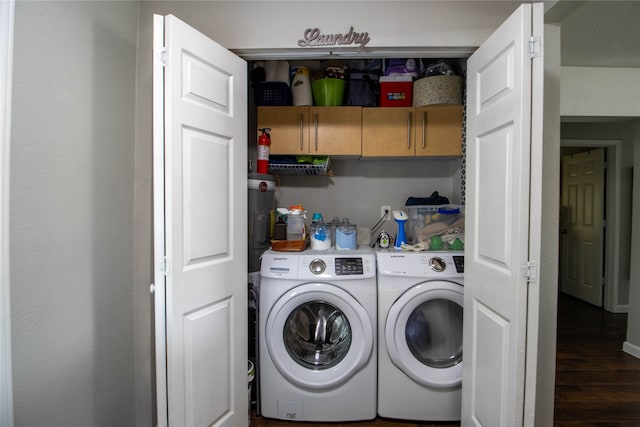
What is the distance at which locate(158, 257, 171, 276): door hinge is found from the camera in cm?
121

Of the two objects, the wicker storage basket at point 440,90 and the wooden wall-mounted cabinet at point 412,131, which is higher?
the wicker storage basket at point 440,90

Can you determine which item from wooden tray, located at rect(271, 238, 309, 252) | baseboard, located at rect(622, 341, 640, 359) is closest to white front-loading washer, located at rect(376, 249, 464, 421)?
wooden tray, located at rect(271, 238, 309, 252)

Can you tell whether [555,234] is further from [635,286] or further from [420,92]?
[635,286]

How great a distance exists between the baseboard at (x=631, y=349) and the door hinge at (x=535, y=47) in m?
3.04

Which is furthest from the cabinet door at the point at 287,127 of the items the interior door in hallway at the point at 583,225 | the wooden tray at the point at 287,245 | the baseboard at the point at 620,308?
the baseboard at the point at 620,308

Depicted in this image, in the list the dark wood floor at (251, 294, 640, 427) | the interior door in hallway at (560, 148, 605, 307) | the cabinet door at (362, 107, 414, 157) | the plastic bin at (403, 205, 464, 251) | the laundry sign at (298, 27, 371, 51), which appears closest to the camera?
the laundry sign at (298, 27, 371, 51)

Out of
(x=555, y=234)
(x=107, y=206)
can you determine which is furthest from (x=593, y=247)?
(x=107, y=206)

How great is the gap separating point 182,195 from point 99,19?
834 millimetres

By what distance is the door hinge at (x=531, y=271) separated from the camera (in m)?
1.10

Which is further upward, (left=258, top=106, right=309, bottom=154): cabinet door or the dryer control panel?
(left=258, top=106, right=309, bottom=154): cabinet door

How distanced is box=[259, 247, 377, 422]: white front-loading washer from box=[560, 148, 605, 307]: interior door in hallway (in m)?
3.84

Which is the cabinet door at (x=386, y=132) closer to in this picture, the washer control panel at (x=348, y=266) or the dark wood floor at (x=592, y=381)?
the washer control panel at (x=348, y=266)

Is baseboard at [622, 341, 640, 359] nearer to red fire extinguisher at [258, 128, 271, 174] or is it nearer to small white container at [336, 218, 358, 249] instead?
small white container at [336, 218, 358, 249]

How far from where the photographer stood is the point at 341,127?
219 cm
